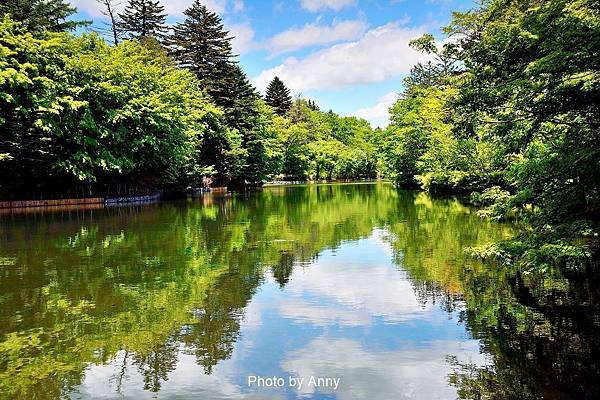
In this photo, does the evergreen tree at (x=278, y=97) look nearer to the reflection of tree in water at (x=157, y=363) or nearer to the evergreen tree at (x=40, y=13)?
the evergreen tree at (x=40, y=13)

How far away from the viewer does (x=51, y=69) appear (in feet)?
84.1

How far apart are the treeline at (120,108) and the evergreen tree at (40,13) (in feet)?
0.26

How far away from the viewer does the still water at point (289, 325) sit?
5.03 metres

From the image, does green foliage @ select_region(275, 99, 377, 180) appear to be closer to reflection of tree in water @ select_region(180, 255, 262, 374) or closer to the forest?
the forest

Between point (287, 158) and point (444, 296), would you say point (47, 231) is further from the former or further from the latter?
point (287, 158)

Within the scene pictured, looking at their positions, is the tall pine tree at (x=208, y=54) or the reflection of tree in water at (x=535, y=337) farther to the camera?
the tall pine tree at (x=208, y=54)

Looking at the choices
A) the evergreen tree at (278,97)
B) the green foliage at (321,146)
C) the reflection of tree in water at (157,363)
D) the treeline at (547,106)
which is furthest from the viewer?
the evergreen tree at (278,97)

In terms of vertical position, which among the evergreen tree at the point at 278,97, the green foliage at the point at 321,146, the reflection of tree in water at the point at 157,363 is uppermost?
the evergreen tree at the point at 278,97

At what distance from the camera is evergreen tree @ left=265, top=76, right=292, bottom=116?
257ft

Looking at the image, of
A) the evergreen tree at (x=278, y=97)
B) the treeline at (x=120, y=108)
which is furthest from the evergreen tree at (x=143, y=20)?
the evergreen tree at (x=278, y=97)

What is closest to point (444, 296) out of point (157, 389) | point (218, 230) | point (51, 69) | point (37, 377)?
point (157, 389)

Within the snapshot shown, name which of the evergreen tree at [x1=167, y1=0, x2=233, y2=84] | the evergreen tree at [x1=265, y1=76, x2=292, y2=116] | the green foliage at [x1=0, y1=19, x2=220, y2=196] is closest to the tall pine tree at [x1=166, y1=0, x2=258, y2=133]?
the evergreen tree at [x1=167, y1=0, x2=233, y2=84]

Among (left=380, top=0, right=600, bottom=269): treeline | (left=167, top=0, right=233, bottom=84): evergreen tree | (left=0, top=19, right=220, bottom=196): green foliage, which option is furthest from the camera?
(left=167, top=0, right=233, bottom=84): evergreen tree

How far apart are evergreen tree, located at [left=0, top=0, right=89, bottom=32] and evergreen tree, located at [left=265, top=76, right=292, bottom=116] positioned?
1684 inches
